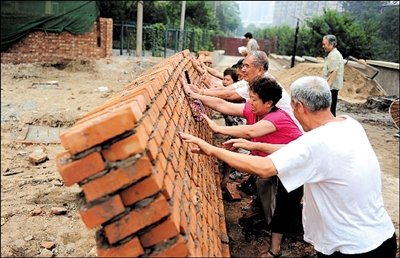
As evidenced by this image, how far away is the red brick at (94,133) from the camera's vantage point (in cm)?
145

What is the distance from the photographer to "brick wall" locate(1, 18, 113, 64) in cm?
1636

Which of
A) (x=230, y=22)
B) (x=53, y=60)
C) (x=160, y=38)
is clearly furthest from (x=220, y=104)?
(x=230, y=22)

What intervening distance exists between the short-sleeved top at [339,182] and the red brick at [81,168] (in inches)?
43.8

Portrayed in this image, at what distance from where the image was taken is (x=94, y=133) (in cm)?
145

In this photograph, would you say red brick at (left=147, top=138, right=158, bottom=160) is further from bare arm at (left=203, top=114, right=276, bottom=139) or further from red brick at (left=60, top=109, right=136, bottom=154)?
bare arm at (left=203, top=114, right=276, bottom=139)

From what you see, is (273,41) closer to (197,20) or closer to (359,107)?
(197,20)

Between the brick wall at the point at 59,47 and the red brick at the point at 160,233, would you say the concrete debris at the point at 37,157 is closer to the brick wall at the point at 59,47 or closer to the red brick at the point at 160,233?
the red brick at the point at 160,233

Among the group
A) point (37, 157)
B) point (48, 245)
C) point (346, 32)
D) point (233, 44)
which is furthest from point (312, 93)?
point (233, 44)

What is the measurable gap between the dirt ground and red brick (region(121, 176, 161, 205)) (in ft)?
0.78

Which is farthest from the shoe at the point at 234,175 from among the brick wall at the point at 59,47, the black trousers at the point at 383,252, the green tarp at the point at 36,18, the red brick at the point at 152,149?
the green tarp at the point at 36,18

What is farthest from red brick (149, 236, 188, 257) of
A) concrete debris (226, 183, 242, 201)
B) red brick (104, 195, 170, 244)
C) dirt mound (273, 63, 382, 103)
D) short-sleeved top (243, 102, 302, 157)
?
dirt mound (273, 63, 382, 103)

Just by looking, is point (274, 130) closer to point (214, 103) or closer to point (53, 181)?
point (214, 103)

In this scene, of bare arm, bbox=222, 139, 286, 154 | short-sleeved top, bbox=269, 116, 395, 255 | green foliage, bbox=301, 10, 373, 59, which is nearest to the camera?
short-sleeved top, bbox=269, 116, 395, 255

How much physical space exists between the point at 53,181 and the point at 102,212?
170 inches
